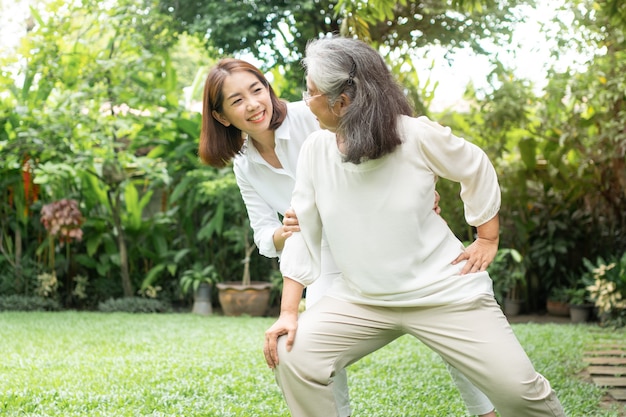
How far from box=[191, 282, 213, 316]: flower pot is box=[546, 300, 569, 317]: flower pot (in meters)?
3.33

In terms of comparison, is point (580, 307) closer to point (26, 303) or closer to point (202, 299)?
point (202, 299)

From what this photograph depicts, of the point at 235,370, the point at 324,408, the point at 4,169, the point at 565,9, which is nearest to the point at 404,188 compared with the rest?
the point at 324,408

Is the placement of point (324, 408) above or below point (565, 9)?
below

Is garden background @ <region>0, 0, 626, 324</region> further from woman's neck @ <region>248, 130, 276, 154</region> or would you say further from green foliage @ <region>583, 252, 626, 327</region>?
woman's neck @ <region>248, 130, 276, 154</region>

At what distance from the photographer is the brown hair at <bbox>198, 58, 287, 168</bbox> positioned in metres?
2.60

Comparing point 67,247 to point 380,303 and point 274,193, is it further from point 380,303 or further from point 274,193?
point 380,303

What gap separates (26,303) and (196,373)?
4132 mm

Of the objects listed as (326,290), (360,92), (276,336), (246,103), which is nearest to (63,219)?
(246,103)

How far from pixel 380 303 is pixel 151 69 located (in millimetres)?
6784

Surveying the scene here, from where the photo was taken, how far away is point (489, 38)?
8.42 m

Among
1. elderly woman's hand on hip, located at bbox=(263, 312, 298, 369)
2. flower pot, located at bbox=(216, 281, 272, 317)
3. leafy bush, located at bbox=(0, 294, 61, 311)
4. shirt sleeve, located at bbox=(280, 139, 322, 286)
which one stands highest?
shirt sleeve, located at bbox=(280, 139, 322, 286)

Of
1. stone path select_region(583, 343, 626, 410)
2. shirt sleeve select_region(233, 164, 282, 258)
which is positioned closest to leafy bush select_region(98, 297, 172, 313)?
stone path select_region(583, 343, 626, 410)

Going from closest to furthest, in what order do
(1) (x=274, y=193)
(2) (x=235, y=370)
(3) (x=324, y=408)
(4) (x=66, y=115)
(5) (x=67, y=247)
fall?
(3) (x=324, y=408), (1) (x=274, y=193), (2) (x=235, y=370), (4) (x=66, y=115), (5) (x=67, y=247)

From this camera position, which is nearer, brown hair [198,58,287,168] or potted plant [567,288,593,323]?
brown hair [198,58,287,168]
